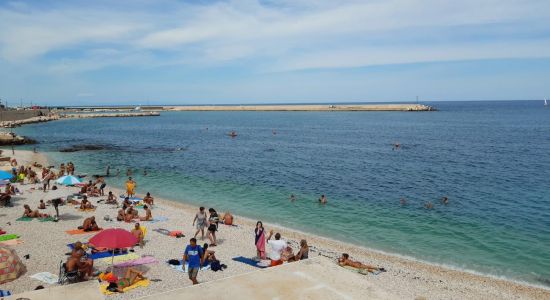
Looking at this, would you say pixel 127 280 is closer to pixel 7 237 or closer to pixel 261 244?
pixel 261 244

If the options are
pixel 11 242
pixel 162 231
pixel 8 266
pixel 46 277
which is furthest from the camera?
pixel 162 231

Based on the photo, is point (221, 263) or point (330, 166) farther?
point (330, 166)

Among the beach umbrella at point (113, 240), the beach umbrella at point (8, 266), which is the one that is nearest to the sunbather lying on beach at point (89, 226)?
the beach umbrella at point (8, 266)

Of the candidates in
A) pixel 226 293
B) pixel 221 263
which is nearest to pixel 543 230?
pixel 221 263

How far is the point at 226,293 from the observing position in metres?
9.59

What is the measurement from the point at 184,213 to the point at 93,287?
15356 millimetres

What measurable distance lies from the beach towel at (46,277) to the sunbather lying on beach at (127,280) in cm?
203

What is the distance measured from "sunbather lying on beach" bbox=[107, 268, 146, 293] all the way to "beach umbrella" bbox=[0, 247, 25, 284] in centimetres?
320

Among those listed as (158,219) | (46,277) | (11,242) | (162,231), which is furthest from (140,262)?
(158,219)

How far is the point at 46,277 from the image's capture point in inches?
536

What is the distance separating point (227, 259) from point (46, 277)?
6503mm

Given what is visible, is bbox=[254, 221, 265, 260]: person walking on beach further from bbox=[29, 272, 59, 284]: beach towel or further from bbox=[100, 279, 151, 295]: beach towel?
bbox=[29, 272, 59, 284]: beach towel

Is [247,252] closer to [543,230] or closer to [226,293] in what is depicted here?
[226,293]

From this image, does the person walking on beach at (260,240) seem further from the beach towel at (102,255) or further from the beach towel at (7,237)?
the beach towel at (7,237)
